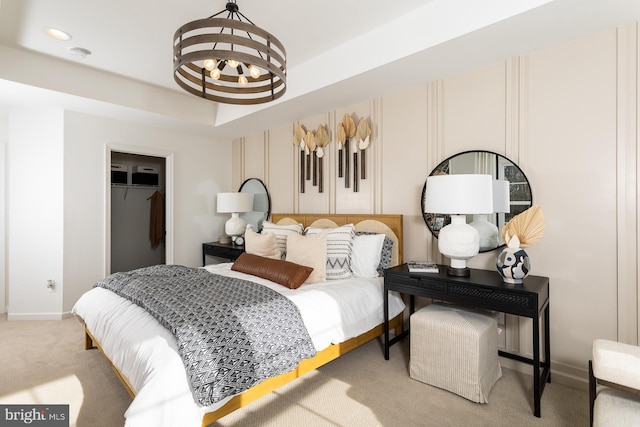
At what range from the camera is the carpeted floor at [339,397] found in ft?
6.29

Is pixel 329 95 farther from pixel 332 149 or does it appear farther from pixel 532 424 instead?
pixel 532 424

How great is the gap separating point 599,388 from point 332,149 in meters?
2.93

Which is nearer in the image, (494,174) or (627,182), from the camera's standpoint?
(627,182)

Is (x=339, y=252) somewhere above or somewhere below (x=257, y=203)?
below

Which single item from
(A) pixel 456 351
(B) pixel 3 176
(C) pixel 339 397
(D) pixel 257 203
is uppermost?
(B) pixel 3 176

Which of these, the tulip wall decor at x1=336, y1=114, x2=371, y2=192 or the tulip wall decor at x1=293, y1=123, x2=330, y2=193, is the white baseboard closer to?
the tulip wall decor at x1=336, y1=114, x2=371, y2=192

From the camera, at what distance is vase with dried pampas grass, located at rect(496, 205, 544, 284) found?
212 cm

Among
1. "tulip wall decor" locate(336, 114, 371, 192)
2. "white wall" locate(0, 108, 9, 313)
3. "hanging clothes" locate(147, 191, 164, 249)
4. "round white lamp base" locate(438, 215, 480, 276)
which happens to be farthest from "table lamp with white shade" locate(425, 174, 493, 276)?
"hanging clothes" locate(147, 191, 164, 249)

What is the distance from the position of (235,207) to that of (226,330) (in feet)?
9.97

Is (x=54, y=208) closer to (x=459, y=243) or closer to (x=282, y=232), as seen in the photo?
(x=282, y=232)

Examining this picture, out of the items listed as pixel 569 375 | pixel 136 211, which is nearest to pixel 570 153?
pixel 569 375

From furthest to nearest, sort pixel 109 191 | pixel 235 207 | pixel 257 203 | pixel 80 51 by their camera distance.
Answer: pixel 257 203 < pixel 235 207 < pixel 109 191 < pixel 80 51

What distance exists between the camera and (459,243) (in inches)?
91.7

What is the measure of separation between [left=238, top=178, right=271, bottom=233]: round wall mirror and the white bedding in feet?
4.79
